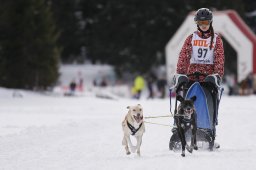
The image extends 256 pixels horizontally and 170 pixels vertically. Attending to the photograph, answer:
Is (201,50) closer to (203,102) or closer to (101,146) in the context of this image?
(203,102)

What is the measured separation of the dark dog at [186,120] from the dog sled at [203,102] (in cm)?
44

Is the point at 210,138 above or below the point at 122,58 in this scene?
below

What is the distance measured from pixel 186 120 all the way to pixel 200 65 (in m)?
1.16

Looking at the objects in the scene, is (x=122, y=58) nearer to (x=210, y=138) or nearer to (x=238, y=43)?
(x=238, y=43)

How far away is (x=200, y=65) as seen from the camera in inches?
390

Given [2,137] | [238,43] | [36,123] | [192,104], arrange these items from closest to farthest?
[192,104] < [2,137] < [36,123] < [238,43]

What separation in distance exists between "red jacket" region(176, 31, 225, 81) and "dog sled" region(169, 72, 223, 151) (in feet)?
0.40

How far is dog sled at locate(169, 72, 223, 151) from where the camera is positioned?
31.6 feet

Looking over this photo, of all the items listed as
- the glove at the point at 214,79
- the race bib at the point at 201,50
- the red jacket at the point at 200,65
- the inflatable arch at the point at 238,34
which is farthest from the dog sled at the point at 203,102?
the inflatable arch at the point at 238,34

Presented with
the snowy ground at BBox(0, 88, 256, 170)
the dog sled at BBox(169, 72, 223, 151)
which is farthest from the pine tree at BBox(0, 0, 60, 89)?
the dog sled at BBox(169, 72, 223, 151)

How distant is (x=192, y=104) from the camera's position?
9016 mm

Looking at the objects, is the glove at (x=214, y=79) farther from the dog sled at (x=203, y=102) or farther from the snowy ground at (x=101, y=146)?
the snowy ground at (x=101, y=146)

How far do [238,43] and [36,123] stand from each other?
2113cm

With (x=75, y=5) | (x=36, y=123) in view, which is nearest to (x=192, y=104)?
(x=36, y=123)
